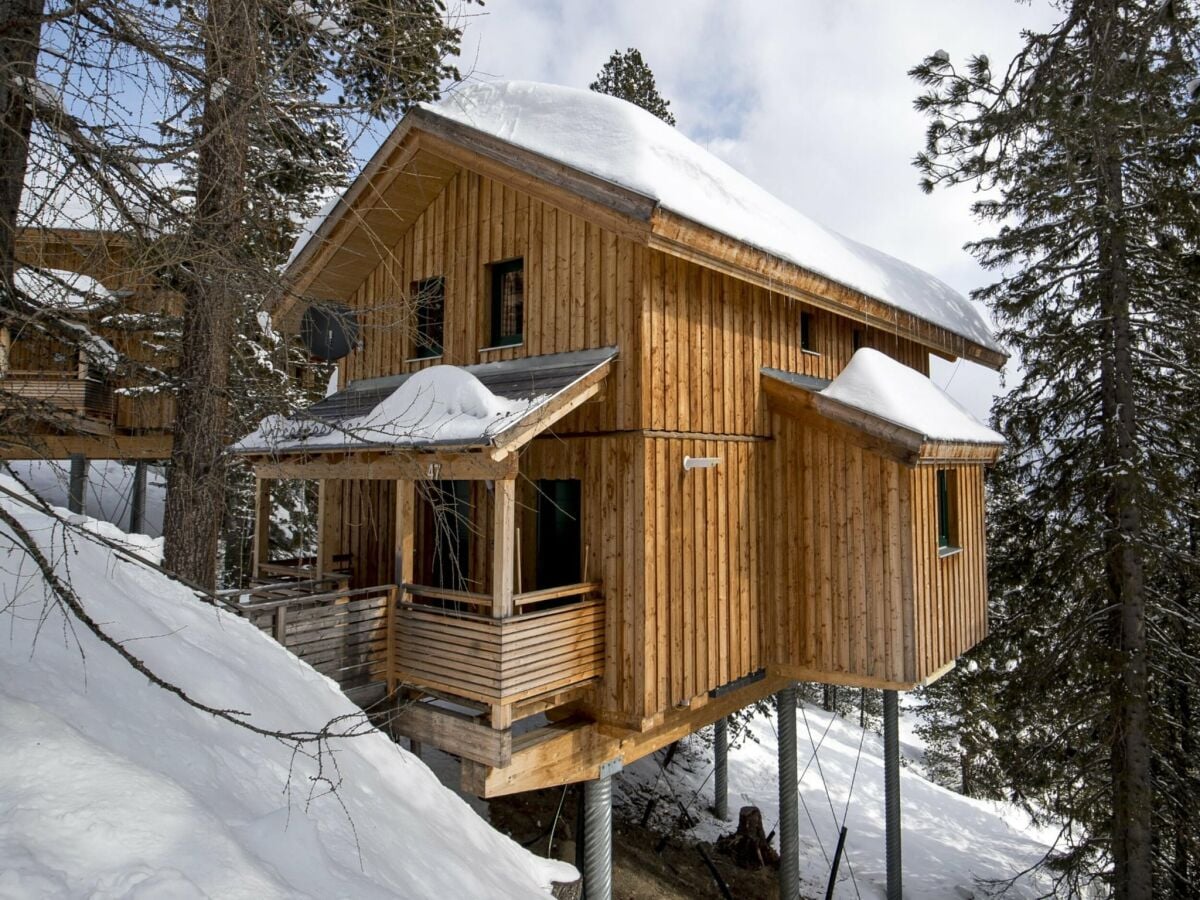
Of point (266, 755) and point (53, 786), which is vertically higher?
point (53, 786)

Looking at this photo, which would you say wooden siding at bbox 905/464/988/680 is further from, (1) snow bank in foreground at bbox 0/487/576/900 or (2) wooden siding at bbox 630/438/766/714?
(1) snow bank in foreground at bbox 0/487/576/900

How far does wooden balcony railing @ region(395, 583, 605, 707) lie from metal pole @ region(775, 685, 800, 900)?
202 inches

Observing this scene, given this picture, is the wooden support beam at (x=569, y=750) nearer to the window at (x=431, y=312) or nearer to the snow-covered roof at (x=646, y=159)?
the window at (x=431, y=312)

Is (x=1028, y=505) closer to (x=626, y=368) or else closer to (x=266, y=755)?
(x=626, y=368)

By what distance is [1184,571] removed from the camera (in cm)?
1072

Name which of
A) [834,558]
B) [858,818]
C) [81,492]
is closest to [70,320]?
[81,492]

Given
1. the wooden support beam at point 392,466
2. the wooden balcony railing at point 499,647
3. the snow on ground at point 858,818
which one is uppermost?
the wooden support beam at point 392,466

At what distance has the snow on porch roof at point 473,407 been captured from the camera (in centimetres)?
682

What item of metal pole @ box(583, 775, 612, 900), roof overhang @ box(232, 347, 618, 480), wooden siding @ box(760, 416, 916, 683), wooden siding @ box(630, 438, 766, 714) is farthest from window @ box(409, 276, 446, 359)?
metal pole @ box(583, 775, 612, 900)

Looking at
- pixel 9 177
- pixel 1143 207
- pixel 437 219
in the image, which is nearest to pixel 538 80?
pixel 437 219

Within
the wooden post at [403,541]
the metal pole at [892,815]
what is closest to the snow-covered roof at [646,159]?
the wooden post at [403,541]

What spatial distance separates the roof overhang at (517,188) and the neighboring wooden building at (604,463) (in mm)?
36

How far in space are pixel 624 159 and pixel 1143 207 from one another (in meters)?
8.16

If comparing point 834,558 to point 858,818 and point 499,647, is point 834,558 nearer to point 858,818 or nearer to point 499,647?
point 499,647
